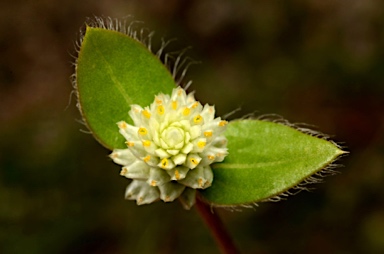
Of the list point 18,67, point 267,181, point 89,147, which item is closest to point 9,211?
point 89,147

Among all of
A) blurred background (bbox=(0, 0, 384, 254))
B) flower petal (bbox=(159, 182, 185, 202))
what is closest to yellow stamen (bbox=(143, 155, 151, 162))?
flower petal (bbox=(159, 182, 185, 202))

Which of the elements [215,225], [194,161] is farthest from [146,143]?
[215,225]

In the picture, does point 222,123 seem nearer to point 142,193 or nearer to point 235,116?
point 142,193

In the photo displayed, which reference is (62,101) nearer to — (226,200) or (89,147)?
(89,147)

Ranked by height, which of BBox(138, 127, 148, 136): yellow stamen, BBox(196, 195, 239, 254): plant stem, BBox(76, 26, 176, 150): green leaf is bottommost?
BBox(196, 195, 239, 254): plant stem

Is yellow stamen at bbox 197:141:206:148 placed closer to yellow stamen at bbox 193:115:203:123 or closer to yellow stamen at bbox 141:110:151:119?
yellow stamen at bbox 193:115:203:123

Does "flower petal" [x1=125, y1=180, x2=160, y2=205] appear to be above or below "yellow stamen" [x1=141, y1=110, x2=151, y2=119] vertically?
below

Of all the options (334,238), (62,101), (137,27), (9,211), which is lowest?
(334,238)
